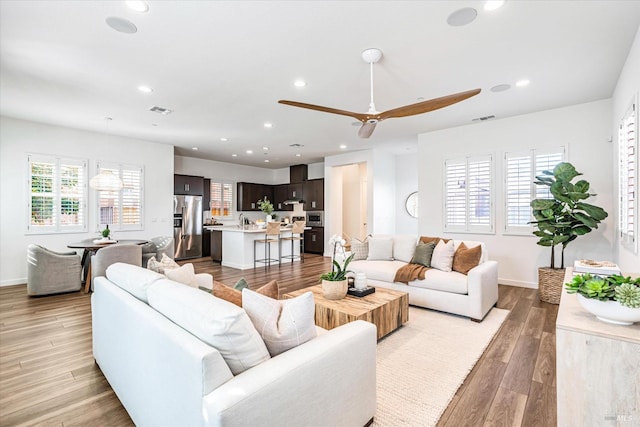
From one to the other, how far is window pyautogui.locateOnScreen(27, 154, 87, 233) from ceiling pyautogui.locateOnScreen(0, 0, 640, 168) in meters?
0.88

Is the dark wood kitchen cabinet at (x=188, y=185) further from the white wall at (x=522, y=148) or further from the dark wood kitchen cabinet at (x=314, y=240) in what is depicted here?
the white wall at (x=522, y=148)

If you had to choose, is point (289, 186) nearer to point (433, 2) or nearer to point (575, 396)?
point (433, 2)

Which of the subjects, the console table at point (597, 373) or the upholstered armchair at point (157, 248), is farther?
the upholstered armchair at point (157, 248)

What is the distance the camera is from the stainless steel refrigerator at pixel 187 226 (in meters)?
7.83

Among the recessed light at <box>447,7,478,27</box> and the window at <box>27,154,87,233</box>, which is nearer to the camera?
the recessed light at <box>447,7,478,27</box>

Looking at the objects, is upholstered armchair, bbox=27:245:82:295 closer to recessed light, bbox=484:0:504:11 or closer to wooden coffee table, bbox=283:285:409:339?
wooden coffee table, bbox=283:285:409:339

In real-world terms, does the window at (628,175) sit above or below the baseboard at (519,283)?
above

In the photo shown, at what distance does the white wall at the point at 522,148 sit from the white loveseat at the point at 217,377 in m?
4.51

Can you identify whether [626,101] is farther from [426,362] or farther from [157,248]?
[157,248]

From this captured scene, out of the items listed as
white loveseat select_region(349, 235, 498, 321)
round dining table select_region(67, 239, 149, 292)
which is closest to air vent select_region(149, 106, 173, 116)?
round dining table select_region(67, 239, 149, 292)

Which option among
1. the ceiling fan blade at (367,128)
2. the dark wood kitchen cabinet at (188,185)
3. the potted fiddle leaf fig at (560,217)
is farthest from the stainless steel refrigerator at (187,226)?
the potted fiddle leaf fig at (560,217)

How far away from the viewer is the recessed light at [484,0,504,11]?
90.3 inches

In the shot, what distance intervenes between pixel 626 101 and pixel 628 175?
859 millimetres

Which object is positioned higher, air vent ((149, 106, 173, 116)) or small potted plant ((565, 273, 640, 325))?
air vent ((149, 106, 173, 116))
